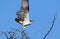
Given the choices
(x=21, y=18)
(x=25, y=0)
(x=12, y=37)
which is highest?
(x=25, y=0)

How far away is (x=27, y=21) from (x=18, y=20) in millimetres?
82

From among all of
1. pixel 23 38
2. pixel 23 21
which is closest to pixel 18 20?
pixel 23 21

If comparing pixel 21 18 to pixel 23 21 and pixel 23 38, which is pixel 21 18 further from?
pixel 23 38

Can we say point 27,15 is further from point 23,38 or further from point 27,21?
point 23,38

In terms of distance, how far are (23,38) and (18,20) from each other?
6.0 inches

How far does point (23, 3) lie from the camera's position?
723 millimetres

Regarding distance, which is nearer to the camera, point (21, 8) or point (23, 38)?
point (23, 38)

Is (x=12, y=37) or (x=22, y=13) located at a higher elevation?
(x=22, y=13)

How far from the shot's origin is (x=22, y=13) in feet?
2.21

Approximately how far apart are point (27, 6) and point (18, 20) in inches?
4.6

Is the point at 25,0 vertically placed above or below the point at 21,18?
above

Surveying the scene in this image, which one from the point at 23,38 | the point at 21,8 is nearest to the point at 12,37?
the point at 23,38

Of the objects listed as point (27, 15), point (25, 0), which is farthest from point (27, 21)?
point (25, 0)

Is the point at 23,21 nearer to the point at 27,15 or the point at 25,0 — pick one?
the point at 27,15
